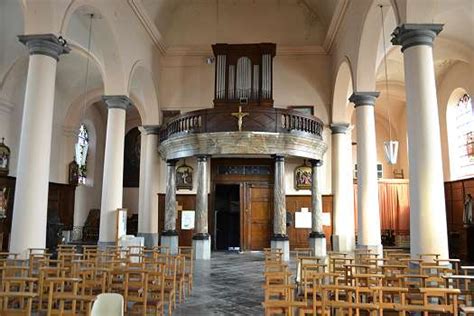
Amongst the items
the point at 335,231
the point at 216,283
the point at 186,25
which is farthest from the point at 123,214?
the point at 186,25

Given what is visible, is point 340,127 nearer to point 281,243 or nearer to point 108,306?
point 281,243

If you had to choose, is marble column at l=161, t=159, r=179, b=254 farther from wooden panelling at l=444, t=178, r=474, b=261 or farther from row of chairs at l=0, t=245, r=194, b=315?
wooden panelling at l=444, t=178, r=474, b=261

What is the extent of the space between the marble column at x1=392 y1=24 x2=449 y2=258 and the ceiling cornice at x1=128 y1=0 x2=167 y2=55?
28.3 ft

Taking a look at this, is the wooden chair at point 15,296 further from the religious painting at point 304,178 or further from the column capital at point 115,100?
the religious painting at point 304,178

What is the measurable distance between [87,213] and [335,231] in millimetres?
11394

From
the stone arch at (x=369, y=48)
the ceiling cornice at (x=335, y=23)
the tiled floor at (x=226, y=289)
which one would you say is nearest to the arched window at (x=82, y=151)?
the tiled floor at (x=226, y=289)

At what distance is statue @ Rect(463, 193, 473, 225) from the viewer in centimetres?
1420

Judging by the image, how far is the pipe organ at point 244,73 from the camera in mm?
15156

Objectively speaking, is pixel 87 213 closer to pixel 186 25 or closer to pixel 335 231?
pixel 186 25

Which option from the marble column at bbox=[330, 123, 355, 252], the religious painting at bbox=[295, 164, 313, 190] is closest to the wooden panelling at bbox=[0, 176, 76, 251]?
the religious painting at bbox=[295, 164, 313, 190]

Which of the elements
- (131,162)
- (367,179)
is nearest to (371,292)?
(367,179)

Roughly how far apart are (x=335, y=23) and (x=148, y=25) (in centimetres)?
653

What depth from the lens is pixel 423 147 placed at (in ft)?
24.2

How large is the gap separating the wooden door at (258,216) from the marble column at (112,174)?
5.39 metres
